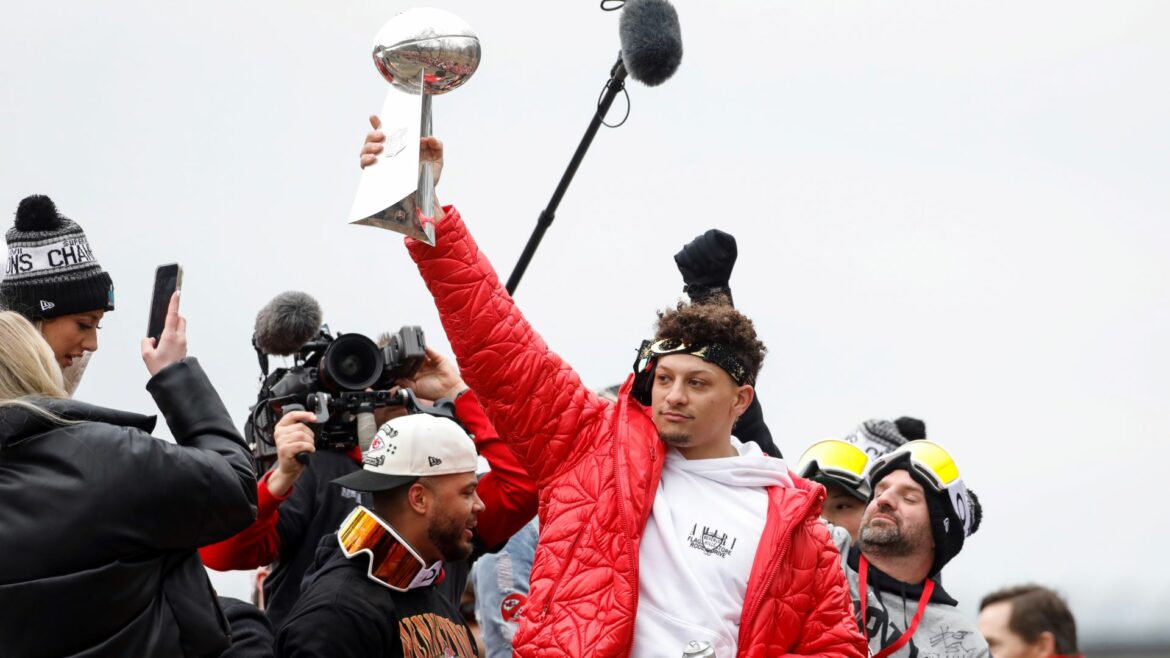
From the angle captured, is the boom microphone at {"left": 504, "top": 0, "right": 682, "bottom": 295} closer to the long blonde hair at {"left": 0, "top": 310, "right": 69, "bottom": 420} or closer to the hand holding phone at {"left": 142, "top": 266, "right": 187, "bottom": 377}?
the hand holding phone at {"left": 142, "top": 266, "right": 187, "bottom": 377}

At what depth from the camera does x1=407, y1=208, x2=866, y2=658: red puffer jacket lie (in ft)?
13.5

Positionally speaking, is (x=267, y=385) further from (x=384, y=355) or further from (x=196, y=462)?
(x=196, y=462)

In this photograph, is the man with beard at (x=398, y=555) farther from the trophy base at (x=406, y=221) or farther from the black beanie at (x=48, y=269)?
the black beanie at (x=48, y=269)

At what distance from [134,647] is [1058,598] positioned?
3972 mm

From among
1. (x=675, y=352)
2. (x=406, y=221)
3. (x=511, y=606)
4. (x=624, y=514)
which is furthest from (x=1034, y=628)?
(x=406, y=221)

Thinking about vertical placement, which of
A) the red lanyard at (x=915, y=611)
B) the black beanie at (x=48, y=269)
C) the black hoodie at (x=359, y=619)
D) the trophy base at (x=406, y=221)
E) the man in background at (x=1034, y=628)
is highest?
the trophy base at (x=406, y=221)

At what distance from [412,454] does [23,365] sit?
162cm

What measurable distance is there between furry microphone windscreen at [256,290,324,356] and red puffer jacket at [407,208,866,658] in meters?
1.77

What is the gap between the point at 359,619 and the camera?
439 cm

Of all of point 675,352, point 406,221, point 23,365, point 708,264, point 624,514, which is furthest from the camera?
point 708,264

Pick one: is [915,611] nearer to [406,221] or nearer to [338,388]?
[338,388]

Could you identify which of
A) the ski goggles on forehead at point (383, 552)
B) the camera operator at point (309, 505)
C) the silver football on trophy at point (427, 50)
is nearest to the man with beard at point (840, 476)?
the camera operator at point (309, 505)

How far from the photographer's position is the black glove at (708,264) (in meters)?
5.12

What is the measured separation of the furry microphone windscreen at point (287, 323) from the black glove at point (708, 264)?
162 centimetres
